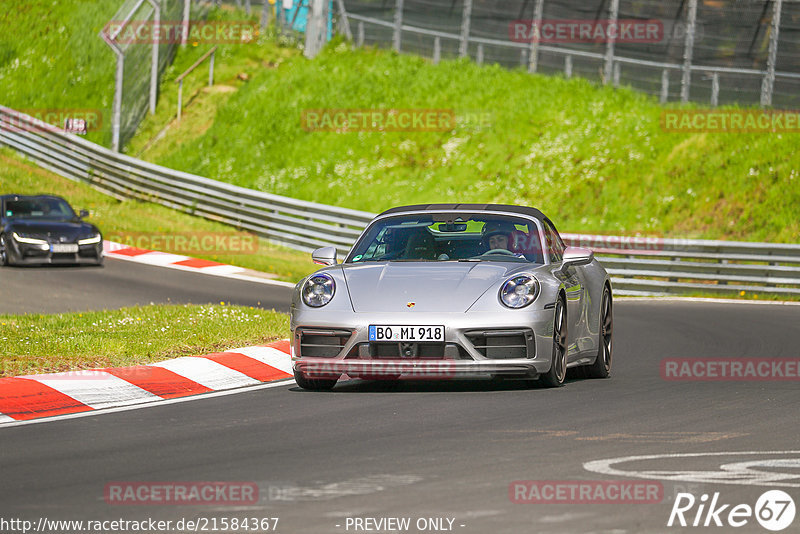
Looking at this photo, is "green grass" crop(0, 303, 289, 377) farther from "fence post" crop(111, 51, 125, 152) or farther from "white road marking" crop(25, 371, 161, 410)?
"fence post" crop(111, 51, 125, 152)

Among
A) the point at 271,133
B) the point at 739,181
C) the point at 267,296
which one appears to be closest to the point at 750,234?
the point at 739,181

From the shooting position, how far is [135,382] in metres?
10.3

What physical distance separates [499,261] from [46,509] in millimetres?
5173

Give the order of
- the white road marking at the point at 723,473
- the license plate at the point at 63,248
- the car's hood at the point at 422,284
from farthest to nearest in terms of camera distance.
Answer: the license plate at the point at 63,248 < the car's hood at the point at 422,284 < the white road marking at the point at 723,473

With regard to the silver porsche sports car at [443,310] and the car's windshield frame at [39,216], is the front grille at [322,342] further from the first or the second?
the car's windshield frame at [39,216]

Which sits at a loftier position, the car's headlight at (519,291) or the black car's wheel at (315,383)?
the car's headlight at (519,291)

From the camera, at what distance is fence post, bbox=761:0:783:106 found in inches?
1057

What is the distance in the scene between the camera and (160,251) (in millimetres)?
26047

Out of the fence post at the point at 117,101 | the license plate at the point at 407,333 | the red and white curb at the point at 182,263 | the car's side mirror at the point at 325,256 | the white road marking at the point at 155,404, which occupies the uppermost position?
the fence post at the point at 117,101

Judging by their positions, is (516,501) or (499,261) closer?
(516,501)

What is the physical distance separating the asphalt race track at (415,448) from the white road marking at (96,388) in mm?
520

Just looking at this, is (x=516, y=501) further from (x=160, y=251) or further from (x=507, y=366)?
(x=160, y=251)

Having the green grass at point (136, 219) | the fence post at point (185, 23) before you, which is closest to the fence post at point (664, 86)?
the green grass at point (136, 219)

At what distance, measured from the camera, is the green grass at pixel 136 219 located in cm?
2534
